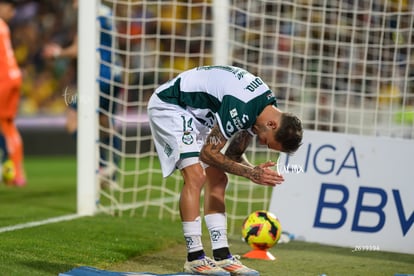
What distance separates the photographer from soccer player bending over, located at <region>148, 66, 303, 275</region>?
5.09 m

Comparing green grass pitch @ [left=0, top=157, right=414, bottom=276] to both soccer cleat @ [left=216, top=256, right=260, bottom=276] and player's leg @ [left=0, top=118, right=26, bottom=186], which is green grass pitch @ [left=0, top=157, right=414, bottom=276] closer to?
soccer cleat @ [left=216, top=256, right=260, bottom=276]

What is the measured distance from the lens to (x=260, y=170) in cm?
505

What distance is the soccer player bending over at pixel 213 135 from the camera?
5094 millimetres

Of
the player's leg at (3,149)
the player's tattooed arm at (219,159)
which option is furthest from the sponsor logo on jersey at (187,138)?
the player's leg at (3,149)

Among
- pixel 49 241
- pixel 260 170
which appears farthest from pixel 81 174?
pixel 260 170

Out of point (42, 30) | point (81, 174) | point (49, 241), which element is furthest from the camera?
point (42, 30)

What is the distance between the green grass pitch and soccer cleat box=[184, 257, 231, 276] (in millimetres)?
236

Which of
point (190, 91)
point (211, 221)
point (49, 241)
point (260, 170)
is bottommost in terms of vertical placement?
point (49, 241)

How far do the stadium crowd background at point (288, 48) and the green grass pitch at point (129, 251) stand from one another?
70.3 inches

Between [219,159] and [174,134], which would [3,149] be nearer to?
[174,134]

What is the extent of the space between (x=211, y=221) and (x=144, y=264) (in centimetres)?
60

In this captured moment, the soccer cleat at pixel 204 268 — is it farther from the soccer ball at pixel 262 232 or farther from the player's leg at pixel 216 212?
the soccer ball at pixel 262 232

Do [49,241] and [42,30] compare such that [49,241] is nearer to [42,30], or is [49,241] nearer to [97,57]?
[97,57]

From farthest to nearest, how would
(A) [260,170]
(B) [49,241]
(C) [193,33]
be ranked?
(C) [193,33]
(B) [49,241]
(A) [260,170]
